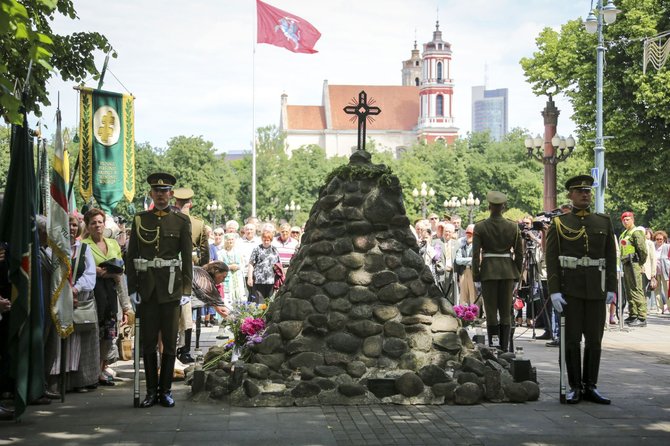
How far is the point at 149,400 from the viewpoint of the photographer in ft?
32.8

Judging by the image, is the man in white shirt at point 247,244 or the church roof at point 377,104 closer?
the man in white shirt at point 247,244

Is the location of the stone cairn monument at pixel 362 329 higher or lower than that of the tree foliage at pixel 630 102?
lower

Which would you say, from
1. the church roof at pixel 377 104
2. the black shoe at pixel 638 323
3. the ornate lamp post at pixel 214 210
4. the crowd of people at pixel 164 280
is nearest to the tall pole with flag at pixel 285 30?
the black shoe at pixel 638 323

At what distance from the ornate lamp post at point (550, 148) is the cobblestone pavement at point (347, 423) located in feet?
67.1

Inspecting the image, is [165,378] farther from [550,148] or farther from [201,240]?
[550,148]

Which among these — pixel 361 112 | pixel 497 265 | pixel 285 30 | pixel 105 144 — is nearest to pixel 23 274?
pixel 361 112

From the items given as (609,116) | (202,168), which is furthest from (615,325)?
(202,168)

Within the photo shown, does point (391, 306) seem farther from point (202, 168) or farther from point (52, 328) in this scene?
point (202, 168)

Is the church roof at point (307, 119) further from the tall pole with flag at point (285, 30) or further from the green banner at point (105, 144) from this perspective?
the green banner at point (105, 144)

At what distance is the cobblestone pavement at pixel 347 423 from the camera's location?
27.0 feet

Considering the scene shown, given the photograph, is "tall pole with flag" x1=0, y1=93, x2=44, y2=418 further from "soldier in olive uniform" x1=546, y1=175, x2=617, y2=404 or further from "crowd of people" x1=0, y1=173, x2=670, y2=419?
"soldier in olive uniform" x1=546, y1=175, x2=617, y2=404

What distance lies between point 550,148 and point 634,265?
12266mm

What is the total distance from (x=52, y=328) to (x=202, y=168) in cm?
7156

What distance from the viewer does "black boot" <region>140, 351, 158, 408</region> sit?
1002 cm
